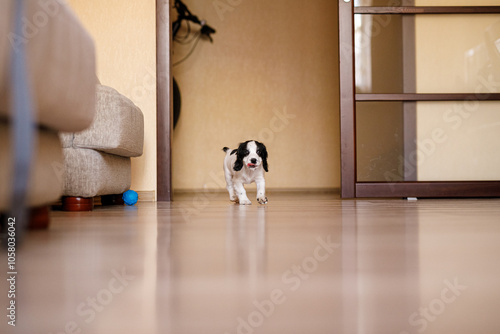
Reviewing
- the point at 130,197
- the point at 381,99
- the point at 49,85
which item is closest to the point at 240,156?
the point at 130,197

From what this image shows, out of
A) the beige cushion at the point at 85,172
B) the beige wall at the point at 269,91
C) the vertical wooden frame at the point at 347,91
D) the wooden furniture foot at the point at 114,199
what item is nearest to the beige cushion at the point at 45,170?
the beige cushion at the point at 85,172

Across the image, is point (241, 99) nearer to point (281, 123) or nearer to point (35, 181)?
point (281, 123)

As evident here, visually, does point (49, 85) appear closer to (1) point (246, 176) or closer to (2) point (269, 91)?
(1) point (246, 176)

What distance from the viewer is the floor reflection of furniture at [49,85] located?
2.12ft

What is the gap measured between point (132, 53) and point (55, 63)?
7.89 feet

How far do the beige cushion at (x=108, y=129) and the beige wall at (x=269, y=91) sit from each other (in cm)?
286

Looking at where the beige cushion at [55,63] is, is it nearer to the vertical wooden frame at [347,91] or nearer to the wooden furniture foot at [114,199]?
the wooden furniture foot at [114,199]

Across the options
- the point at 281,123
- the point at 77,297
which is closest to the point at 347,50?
the point at 281,123

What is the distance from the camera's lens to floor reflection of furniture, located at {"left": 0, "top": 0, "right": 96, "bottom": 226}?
65cm

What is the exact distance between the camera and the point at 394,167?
3154 millimetres

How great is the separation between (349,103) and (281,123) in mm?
2094

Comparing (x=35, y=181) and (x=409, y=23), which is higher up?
(x=409, y=23)

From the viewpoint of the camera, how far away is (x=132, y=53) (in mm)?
3076

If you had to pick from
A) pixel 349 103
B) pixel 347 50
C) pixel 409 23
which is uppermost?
pixel 409 23
